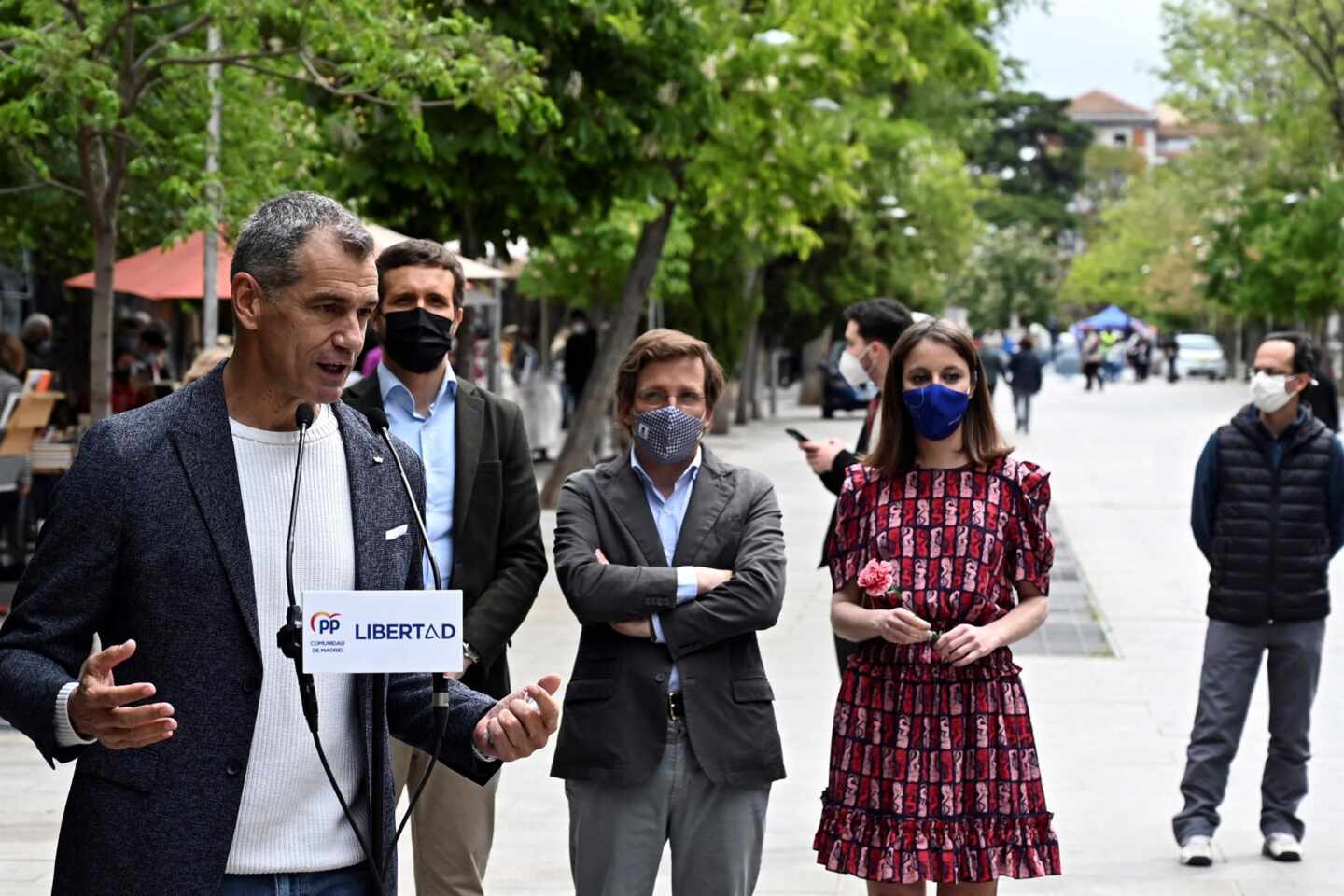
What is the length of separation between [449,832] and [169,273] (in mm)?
13429

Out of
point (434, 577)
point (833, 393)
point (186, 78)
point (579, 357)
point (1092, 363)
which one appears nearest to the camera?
point (434, 577)

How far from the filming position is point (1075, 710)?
10.5 metres

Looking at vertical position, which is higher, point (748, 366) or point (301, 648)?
point (301, 648)

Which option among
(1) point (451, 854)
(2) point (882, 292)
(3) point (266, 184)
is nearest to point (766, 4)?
(3) point (266, 184)

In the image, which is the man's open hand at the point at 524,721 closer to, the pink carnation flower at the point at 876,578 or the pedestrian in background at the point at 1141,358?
the pink carnation flower at the point at 876,578

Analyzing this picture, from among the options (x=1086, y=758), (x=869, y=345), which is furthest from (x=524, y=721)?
(x=1086, y=758)

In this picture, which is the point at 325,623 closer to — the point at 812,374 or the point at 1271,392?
the point at 1271,392

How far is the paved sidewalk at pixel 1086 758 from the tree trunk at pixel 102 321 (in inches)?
87.0

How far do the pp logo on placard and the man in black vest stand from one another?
4933mm

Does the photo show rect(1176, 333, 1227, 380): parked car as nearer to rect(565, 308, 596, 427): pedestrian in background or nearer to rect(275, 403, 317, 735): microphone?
→ rect(565, 308, 596, 427): pedestrian in background

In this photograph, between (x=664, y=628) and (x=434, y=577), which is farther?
(x=664, y=628)

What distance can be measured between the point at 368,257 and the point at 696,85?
559 inches

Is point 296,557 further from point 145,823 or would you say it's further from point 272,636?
point 145,823

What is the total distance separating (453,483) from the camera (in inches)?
199
